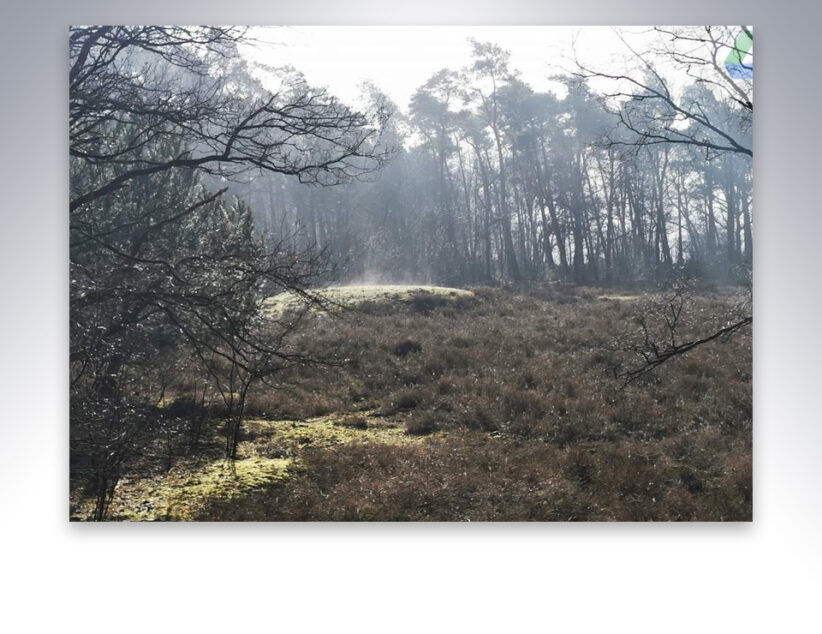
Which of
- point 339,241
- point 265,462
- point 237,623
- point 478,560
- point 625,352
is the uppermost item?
point 339,241

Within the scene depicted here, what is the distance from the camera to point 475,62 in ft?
14.5

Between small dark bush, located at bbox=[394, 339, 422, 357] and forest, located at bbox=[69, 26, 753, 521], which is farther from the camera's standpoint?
small dark bush, located at bbox=[394, 339, 422, 357]

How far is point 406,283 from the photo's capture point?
176 inches

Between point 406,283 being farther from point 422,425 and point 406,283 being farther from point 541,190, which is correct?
point 541,190

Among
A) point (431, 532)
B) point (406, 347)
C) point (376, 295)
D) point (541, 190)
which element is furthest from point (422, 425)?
point (541, 190)

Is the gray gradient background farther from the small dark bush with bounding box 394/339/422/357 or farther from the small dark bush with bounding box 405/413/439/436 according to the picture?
the small dark bush with bounding box 394/339/422/357

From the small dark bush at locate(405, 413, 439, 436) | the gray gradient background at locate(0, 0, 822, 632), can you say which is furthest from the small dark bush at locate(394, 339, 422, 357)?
the gray gradient background at locate(0, 0, 822, 632)

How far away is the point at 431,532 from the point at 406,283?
1337mm

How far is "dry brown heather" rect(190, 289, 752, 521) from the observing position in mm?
4328

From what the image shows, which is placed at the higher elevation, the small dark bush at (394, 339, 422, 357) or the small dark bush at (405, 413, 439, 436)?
the small dark bush at (394, 339, 422, 357)

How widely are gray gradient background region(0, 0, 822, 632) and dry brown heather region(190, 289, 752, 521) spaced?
0.19 metres
